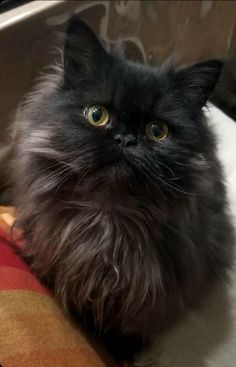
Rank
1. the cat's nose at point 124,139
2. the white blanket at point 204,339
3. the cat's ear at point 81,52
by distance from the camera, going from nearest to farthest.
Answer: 1. the cat's nose at point 124,139
2. the cat's ear at point 81,52
3. the white blanket at point 204,339

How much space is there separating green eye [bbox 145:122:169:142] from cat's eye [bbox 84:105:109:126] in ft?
0.28

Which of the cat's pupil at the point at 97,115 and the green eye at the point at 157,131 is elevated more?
the cat's pupil at the point at 97,115

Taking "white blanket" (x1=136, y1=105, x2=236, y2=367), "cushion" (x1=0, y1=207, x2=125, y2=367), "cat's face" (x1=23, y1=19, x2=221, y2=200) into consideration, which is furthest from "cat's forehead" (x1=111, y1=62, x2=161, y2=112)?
"cushion" (x1=0, y1=207, x2=125, y2=367)

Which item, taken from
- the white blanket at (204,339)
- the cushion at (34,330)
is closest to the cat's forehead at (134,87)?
the white blanket at (204,339)

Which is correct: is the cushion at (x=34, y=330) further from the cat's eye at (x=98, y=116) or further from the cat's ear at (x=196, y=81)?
the cat's ear at (x=196, y=81)

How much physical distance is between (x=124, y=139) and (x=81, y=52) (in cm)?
25

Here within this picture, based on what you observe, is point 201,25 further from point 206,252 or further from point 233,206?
point 206,252

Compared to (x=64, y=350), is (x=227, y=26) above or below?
above

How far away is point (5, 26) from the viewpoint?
4.58 feet

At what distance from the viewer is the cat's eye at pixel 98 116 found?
948mm

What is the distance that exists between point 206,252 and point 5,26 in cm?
86

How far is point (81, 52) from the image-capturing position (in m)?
1.02

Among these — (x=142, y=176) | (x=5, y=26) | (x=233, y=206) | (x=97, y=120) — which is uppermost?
(x=5, y=26)

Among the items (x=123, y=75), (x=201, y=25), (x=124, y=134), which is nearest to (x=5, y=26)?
(x=123, y=75)
